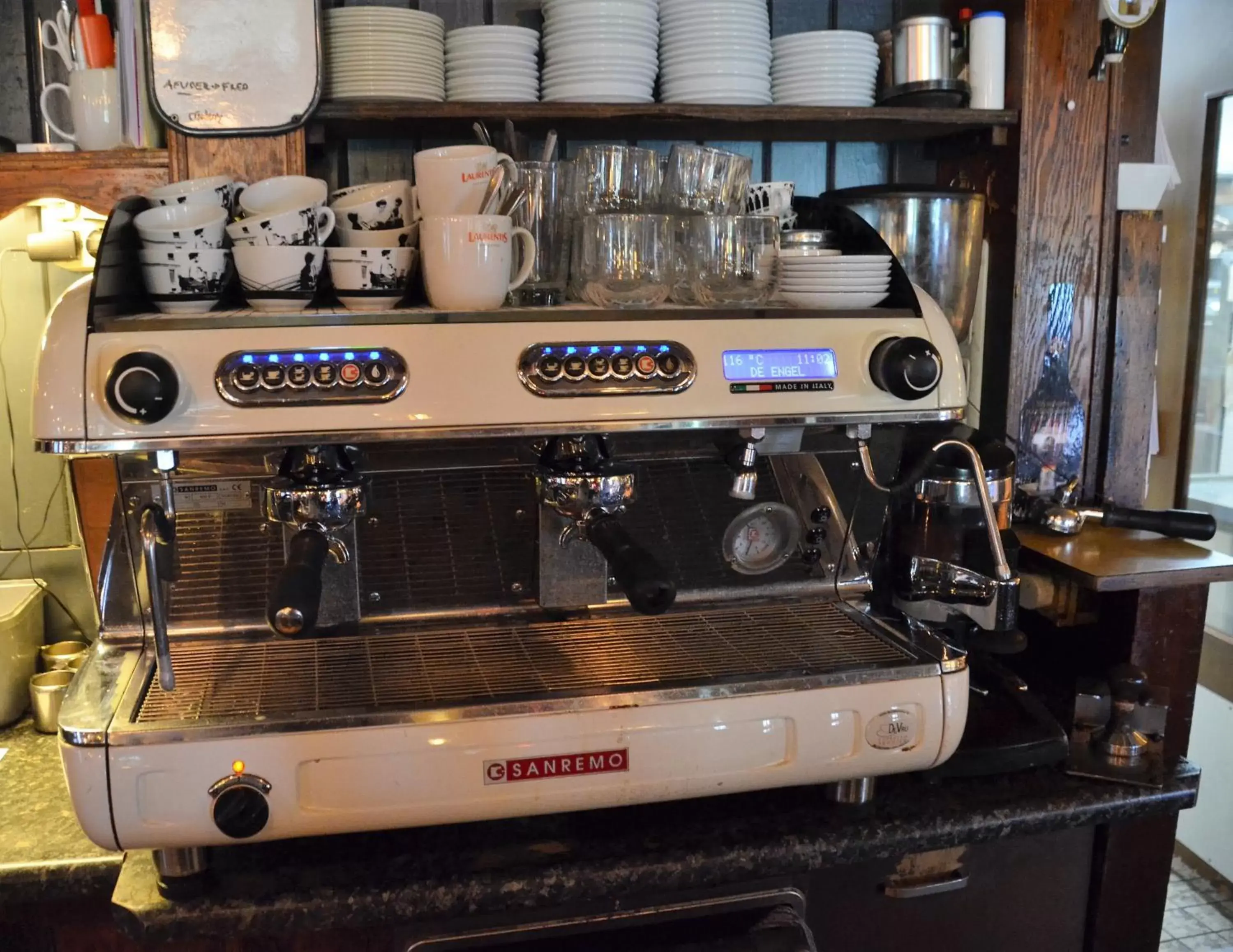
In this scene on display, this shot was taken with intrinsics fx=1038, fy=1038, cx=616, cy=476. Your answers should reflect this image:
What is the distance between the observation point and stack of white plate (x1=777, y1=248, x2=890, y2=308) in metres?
0.98

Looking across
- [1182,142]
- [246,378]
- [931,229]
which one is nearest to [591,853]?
[246,378]

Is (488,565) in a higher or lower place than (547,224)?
lower

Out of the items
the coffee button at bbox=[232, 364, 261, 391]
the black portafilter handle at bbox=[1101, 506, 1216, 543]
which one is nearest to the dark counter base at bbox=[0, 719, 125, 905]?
the coffee button at bbox=[232, 364, 261, 391]

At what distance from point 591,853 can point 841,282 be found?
0.57 meters

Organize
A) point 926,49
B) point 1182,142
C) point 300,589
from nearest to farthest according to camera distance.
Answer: point 300,589, point 926,49, point 1182,142

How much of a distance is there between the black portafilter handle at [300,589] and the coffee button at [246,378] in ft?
0.42

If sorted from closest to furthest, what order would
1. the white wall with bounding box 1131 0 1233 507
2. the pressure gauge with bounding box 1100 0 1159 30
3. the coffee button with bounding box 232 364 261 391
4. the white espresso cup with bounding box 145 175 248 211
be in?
1. the coffee button with bounding box 232 364 261 391
2. the white espresso cup with bounding box 145 175 248 211
3. the pressure gauge with bounding box 1100 0 1159 30
4. the white wall with bounding box 1131 0 1233 507

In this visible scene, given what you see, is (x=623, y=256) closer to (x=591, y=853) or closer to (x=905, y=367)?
(x=905, y=367)

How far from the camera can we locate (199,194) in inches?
37.0

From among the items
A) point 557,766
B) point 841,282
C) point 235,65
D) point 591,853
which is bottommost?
point 591,853

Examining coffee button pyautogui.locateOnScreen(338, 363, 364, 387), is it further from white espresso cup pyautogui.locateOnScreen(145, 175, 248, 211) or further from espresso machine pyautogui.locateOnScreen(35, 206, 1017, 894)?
white espresso cup pyautogui.locateOnScreen(145, 175, 248, 211)

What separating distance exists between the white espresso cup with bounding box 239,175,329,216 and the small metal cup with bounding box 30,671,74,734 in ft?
1.84

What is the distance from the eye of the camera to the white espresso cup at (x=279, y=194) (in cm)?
Answer: 97

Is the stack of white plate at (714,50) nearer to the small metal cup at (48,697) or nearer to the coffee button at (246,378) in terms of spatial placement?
the coffee button at (246,378)
